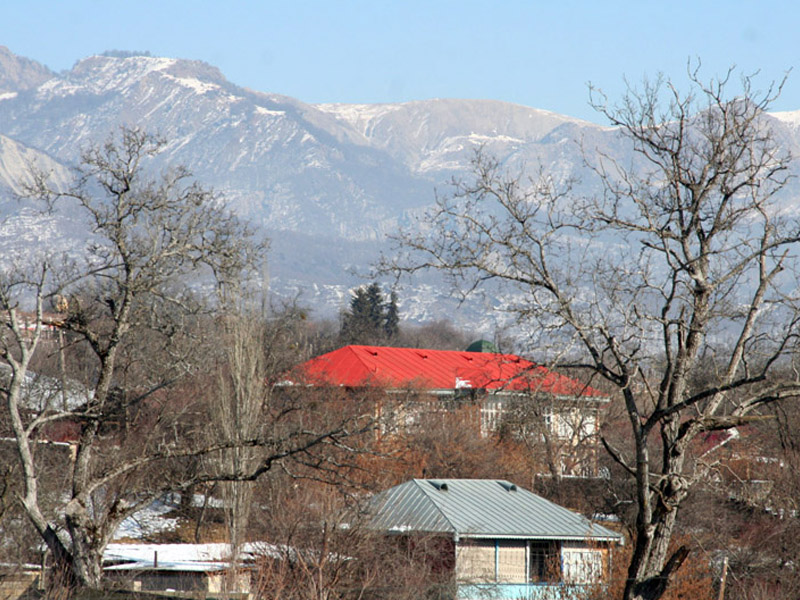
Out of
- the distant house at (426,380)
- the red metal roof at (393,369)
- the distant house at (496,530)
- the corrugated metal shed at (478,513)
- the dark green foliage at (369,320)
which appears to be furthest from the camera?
the dark green foliage at (369,320)

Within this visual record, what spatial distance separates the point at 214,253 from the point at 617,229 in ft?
24.5

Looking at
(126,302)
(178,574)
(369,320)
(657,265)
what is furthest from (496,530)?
(369,320)

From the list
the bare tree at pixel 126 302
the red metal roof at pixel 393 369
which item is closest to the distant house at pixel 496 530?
the red metal roof at pixel 393 369

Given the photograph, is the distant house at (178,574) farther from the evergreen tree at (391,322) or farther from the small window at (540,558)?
the evergreen tree at (391,322)

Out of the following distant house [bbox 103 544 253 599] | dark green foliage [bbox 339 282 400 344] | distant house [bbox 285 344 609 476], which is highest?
dark green foliage [bbox 339 282 400 344]

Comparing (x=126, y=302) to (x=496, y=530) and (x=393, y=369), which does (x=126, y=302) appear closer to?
(x=496, y=530)

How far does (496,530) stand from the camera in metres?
32.2

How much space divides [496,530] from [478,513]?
92 cm

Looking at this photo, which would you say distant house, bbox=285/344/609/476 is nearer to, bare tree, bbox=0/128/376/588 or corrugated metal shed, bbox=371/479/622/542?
corrugated metal shed, bbox=371/479/622/542

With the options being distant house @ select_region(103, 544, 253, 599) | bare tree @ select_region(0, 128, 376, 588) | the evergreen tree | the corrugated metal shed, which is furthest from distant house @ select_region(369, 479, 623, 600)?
the evergreen tree

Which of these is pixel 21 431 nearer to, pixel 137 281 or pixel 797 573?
pixel 137 281

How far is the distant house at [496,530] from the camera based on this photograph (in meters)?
30.4

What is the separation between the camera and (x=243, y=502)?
1132 inches

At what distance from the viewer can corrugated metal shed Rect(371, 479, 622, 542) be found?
30719 millimetres
